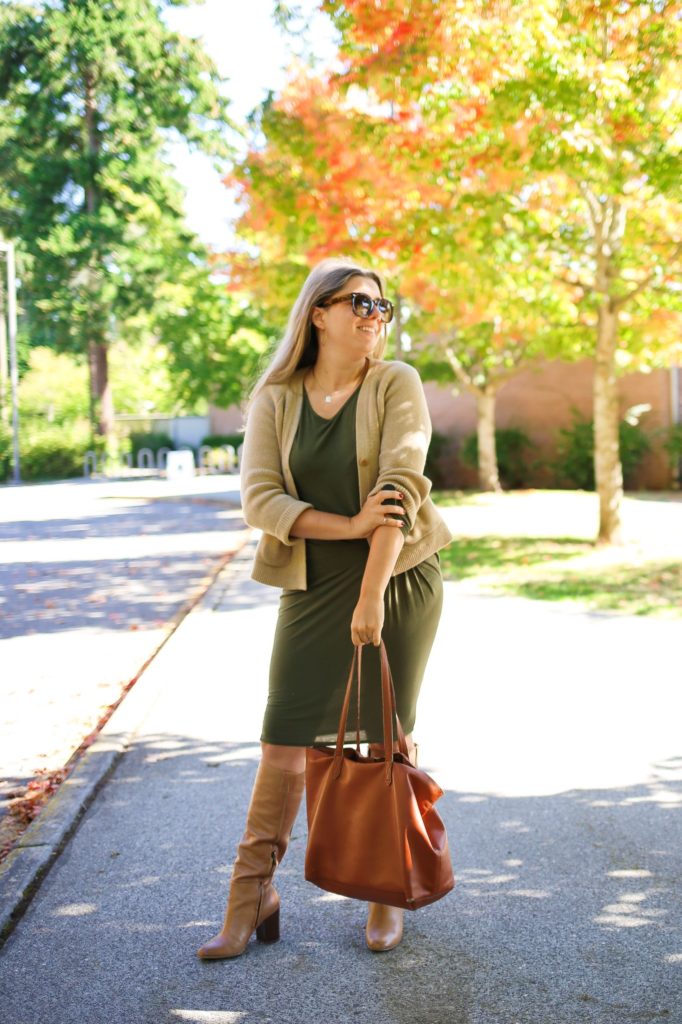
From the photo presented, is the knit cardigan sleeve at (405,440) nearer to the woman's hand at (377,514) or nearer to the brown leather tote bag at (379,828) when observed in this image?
the woman's hand at (377,514)

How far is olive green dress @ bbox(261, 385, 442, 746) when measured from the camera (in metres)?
3.20

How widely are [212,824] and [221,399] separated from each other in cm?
3507

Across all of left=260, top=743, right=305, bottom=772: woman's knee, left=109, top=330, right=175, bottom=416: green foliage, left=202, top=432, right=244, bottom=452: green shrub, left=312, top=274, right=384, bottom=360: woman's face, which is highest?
left=109, top=330, right=175, bottom=416: green foliage

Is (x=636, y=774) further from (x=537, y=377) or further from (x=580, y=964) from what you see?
(x=537, y=377)

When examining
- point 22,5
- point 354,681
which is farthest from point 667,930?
point 22,5

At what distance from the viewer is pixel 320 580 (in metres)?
3.25

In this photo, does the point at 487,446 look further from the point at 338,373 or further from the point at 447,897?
the point at 338,373

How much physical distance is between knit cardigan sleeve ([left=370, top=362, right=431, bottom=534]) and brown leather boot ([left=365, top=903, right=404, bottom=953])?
3.79ft

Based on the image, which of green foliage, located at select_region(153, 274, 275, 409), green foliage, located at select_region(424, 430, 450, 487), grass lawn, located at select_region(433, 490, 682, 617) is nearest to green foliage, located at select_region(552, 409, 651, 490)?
green foliage, located at select_region(424, 430, 450, 487)

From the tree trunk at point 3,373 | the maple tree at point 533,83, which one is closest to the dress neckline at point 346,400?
the maple tree at point 533,83

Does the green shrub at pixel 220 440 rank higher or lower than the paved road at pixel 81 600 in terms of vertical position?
higher

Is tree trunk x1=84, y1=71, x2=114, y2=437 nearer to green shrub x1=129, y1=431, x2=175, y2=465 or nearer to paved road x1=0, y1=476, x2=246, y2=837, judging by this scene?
green shrub x1=129, y1=431, x2=175, y2=465

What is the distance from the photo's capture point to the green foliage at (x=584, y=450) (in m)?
23.5

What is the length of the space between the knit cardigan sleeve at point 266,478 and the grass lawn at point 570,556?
6397mm
